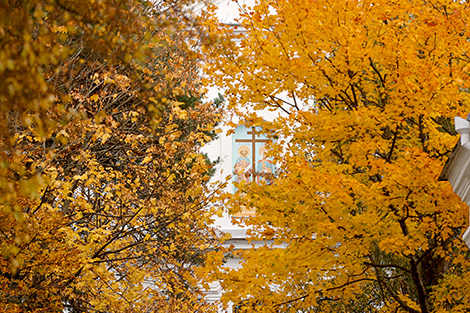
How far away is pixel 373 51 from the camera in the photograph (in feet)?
18.9

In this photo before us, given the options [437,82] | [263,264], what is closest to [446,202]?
[437,82]

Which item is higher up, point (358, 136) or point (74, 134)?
point (358, 136)

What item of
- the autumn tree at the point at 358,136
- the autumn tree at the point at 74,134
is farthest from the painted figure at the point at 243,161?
the autumn tree at the point at 358,136

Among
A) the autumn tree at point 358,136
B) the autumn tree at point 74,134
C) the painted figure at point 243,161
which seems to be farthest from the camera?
the painted figure at point 243,161

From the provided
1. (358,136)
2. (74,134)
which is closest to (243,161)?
(358,136)

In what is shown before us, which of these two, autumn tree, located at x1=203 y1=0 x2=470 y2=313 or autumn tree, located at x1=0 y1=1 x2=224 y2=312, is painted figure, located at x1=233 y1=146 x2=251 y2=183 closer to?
autumn tree, located at x1=0 y1=1 x2=224 y2=312

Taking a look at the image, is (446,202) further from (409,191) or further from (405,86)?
(405,86)

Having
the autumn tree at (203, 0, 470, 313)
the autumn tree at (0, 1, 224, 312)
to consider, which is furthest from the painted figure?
the autumn tree at (203, 0, 470, 313)

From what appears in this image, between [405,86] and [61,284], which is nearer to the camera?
[405,86]

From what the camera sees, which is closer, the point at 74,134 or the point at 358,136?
the point at 74,134

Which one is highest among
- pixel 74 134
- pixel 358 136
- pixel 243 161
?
pixel 243 161

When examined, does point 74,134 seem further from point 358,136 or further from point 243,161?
point 243,161

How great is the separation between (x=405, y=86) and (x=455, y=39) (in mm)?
1153

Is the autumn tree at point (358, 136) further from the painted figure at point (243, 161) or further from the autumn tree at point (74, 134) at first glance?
the painted figure at point (243, 161)
